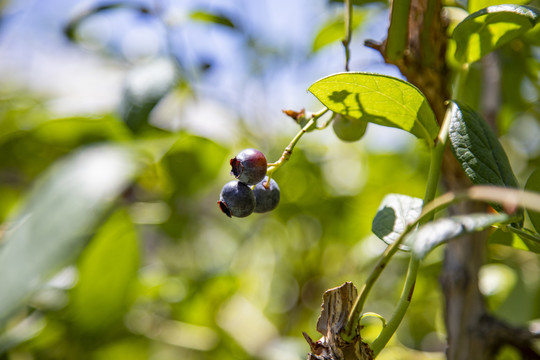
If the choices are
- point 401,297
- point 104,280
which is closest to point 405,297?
point 401,297

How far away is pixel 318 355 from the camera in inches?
12.2

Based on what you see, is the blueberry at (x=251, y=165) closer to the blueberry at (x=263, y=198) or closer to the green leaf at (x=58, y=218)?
the blueberry at (x=263, y=198)

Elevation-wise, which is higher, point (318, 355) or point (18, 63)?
point (318, 355)

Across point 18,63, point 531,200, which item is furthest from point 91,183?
point 18,63

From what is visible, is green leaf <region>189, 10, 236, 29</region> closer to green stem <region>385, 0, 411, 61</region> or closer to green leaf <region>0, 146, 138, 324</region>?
green leaf <region>0, 146, 138, 324</region>

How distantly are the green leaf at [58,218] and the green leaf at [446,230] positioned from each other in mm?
416

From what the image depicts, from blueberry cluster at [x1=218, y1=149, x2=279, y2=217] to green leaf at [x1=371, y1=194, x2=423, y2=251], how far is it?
3.7 inches

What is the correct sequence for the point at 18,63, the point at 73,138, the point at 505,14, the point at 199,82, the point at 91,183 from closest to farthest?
the point at 505,14, the point at 91,183, the point at 73,138, the point at 199,82, the point at 18,63

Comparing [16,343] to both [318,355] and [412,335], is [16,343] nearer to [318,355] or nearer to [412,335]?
[318,355]

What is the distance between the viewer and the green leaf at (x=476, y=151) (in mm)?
307

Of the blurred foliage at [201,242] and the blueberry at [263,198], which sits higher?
the blueberry at [263,198]

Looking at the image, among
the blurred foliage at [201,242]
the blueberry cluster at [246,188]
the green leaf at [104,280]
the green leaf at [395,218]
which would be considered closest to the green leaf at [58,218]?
the blurred foliage at [201,242]

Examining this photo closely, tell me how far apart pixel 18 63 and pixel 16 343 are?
42.9 inches

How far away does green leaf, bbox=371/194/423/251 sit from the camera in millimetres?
339
